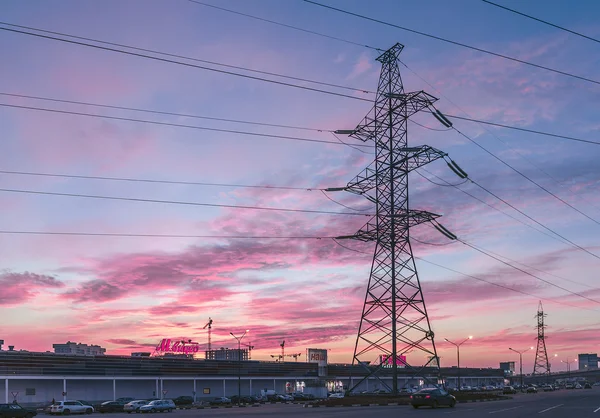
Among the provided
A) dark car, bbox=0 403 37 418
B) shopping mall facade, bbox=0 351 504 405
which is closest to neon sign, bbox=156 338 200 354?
shopping mall facade, bbox=0 351 504 405

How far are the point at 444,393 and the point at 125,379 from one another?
84.2 m

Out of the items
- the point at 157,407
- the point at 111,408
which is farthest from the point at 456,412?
the point at 111,408

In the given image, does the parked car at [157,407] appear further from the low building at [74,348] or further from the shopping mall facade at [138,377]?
the low building at [74,348]

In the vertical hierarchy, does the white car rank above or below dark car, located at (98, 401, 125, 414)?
above

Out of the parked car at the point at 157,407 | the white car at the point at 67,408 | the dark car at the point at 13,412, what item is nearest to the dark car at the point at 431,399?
the parked car at the point at 157,407

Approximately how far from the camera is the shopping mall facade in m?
101

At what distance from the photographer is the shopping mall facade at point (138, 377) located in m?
101

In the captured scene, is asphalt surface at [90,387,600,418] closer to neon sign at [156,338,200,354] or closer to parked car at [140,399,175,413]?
parked car at [140,399,175,413]

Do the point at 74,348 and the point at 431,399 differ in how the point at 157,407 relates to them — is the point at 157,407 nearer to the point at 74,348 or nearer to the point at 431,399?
the point at 431,399

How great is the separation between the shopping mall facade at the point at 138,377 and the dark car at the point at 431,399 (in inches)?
1107

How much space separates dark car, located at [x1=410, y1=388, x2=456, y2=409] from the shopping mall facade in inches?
1107

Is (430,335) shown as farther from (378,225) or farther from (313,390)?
(313,390)

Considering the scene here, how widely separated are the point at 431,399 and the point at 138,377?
3314 inches

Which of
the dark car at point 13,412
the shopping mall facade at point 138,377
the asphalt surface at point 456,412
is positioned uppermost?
the asphalt surface at point 456,412
